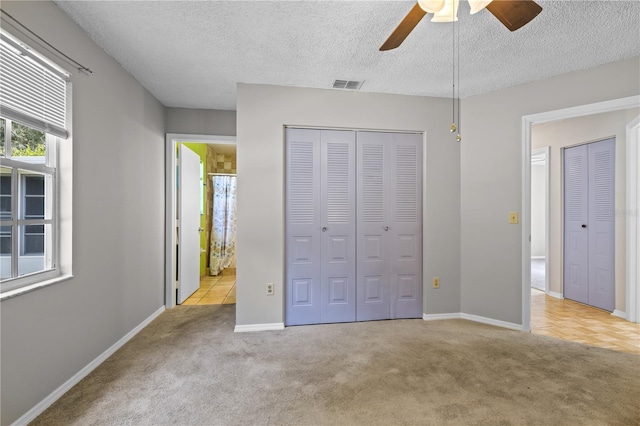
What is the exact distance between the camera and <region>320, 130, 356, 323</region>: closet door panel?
301cm

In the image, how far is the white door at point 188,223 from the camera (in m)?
3.59

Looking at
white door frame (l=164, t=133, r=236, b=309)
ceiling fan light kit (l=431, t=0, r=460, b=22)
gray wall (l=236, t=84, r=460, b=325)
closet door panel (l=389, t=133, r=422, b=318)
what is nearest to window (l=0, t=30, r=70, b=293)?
gray wall (l=236, t=84, r=460, b=325)

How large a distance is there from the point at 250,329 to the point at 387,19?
2.79 meters

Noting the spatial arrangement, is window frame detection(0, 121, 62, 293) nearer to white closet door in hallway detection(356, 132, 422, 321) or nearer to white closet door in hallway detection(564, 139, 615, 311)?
white closet door in hallway detection(356, 132, 422, 321)

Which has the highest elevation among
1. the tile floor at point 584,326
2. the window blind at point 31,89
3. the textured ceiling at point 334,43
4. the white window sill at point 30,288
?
the textured ceiling at point 334,43

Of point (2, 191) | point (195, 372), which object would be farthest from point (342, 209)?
point (2, 191)

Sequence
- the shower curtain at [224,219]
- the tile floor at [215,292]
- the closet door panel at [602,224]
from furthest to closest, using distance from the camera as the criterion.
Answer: the shower curtain at [224,219], the tile floor at [215,292], the closet door panel at [602,224]

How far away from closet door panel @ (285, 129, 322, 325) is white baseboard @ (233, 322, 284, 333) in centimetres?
11

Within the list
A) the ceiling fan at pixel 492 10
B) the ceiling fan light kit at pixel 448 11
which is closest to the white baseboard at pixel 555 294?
the ceiling fan at pixel 492 10

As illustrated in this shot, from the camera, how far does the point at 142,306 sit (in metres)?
2.88

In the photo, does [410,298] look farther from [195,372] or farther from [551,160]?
[551,160]

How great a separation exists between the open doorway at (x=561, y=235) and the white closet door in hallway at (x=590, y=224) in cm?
8

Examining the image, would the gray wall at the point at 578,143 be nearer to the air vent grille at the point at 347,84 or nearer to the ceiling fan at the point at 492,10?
the ceiling fan at the point at 492,10

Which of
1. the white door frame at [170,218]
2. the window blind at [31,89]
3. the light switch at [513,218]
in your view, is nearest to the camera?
the window blind at [31,89]
